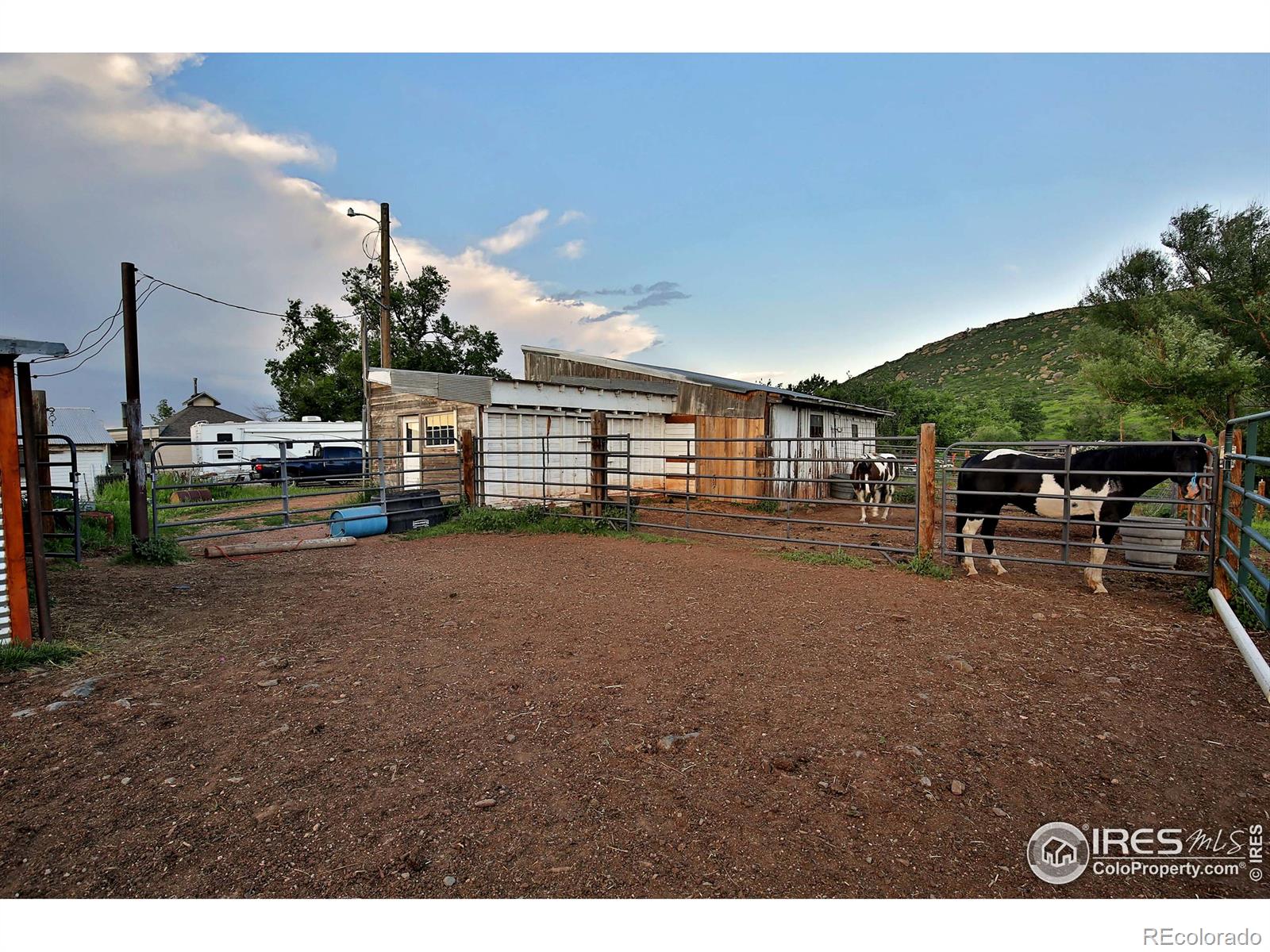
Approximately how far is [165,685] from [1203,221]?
25.9 m

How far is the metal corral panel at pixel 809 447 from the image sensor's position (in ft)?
46.3

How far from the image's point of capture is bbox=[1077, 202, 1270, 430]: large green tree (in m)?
14.3

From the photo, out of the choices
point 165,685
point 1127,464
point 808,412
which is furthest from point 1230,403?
point 165,685

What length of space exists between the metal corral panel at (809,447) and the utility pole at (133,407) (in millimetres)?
10235

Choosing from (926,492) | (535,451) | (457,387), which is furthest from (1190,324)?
(457,387)

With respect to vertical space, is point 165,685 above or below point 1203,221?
below

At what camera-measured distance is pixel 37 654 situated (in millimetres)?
3561

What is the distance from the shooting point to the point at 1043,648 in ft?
12.7

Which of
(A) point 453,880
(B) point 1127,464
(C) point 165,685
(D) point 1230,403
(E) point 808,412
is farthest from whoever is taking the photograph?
(E) point 808,412

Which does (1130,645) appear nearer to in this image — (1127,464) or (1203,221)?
(1127,464)

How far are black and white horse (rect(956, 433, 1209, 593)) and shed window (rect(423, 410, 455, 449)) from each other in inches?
361

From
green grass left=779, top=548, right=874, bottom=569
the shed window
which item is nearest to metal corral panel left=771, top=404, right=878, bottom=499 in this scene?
green grass left=779, top=548, right=874, bottom=569

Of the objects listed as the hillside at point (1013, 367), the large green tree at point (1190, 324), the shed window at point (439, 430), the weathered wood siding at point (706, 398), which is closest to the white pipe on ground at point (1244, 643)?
the weathered wood siding at point (706, 398)

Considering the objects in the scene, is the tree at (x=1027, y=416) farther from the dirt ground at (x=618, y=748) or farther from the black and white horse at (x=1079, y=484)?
the dirt ground at (x=618, y=748)
